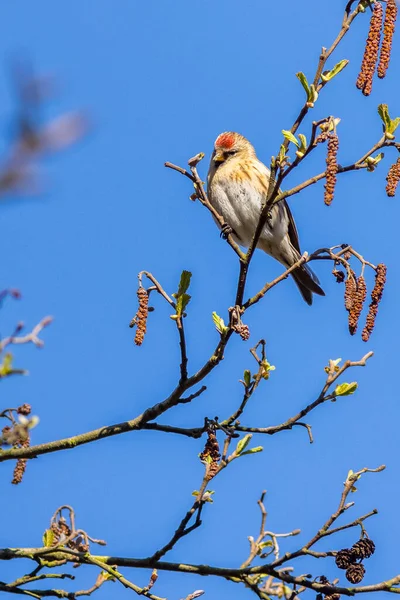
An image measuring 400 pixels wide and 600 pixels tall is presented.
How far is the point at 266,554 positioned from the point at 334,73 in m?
1.88

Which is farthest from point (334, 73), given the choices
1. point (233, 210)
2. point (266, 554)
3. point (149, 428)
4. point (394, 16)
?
point (233, 210)

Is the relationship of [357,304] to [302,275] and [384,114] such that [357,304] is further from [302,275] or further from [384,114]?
[302,275]

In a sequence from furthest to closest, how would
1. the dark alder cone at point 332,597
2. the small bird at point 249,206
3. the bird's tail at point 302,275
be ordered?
1. the small bird at point 249,206
2. the bird's tail at point 302,275
3. the dark alder cone at point 332,597

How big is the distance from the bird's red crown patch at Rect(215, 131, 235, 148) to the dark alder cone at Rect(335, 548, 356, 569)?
448 centimetres

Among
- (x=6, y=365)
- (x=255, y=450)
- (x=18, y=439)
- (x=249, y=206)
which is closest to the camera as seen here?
(x=6, y=365)

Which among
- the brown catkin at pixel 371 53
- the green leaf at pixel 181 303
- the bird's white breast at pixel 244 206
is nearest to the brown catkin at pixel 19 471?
the green leaf at pixel 181 303

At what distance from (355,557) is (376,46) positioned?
1894 mm

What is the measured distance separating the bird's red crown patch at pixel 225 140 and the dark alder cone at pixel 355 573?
4515mm

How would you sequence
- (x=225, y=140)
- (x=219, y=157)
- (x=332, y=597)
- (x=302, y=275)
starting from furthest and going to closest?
(x=225, y=140), (x=219, y=157), (x=302, y=275), (x=332, y=597)

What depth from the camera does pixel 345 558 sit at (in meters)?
3.21

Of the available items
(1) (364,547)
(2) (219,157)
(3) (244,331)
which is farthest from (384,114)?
(2) (219,157)

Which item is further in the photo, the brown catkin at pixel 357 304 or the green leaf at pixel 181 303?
the green leaf at pixel 181 303

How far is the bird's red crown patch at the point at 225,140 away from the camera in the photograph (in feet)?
23.4

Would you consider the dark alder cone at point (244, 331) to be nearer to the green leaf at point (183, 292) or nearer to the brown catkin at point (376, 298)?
the green leaf at point (183, 292)
